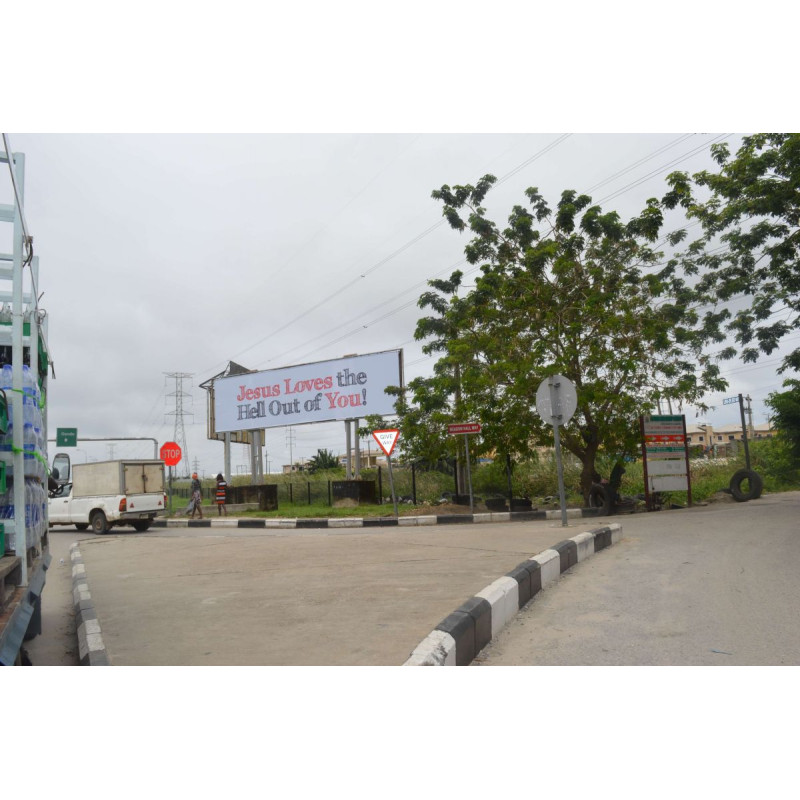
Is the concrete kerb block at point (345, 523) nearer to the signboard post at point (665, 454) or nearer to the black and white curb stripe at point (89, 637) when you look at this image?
the signboard post at point (665, 454)

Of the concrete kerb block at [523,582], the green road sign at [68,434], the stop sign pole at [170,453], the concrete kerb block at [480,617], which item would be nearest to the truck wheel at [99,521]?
the stop sign pole at [170,453]

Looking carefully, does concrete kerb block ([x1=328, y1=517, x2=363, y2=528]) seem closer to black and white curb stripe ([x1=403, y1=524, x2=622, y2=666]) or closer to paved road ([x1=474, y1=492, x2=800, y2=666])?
paved road ([x1=474, y1=492, x2=800, y2=666])

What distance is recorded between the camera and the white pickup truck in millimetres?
19891

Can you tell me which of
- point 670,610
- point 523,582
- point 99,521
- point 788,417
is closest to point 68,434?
point 99,521

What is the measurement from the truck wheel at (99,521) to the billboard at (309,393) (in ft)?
29.0

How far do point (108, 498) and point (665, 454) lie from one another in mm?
15122

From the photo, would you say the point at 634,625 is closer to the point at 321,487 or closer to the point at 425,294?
the point at 425,294

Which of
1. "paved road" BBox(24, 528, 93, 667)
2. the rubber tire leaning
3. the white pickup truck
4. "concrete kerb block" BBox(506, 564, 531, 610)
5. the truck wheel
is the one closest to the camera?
"paved road" BBox(24, 528, 93, 667)

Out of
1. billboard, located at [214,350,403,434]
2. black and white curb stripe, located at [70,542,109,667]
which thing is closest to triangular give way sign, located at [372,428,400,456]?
billboard, located at [214,350,403,434]

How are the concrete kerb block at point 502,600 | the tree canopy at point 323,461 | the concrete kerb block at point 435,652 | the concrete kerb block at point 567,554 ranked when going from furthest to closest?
the tree canopy at point 323,461, the concrete kerb block at point 567,554, the concrete kerb block at point 502,600, the concrete kerb block at point 435,652

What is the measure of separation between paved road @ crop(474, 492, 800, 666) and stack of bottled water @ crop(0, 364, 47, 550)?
294 cm

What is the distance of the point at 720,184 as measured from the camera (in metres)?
12.4

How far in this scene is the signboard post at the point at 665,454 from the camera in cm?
1534

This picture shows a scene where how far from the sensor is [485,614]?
4449 millimetres
